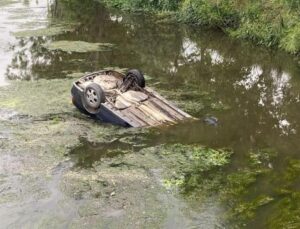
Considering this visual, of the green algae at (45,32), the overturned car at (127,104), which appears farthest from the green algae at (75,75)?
the green algae at (45,32)

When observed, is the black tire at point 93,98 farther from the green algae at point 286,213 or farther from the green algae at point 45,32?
the green algae at point 45,32

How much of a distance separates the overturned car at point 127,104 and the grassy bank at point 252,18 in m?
8.46

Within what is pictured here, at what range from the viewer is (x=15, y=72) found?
15398 millimetres

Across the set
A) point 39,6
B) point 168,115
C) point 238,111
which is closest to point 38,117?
point 168,115

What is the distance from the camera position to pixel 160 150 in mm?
9398

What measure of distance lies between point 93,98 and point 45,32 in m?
12.8

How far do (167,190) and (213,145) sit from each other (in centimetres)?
227

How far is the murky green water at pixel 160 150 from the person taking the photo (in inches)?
285

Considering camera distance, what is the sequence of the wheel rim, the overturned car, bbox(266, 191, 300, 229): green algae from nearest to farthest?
bbox(266, 191, 300, 229): green algae, the overturned car, the wheel rim

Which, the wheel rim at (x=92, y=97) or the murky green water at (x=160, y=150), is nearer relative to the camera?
the murky green water at (x=160, y=150)

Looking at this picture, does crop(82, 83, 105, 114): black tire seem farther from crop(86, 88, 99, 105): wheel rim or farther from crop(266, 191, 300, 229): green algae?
crop(266, 191, 300, 229): green algae

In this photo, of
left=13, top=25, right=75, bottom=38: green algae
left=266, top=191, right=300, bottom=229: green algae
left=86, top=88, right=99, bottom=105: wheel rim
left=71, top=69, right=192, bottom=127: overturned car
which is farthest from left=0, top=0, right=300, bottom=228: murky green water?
left=13, top=25, right=75, bottom=38: green algae

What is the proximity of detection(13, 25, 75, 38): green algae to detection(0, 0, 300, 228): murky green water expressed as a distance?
389 centimetres

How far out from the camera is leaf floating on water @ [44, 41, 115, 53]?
62.5ft
